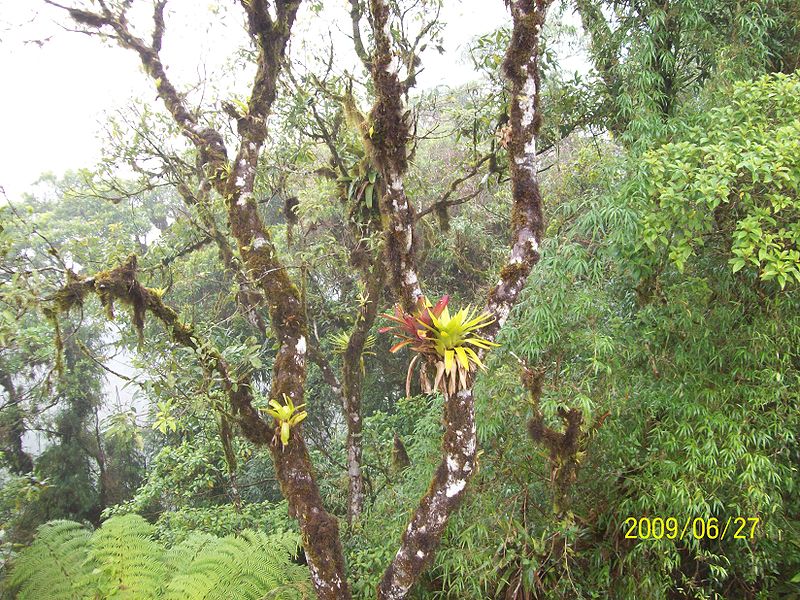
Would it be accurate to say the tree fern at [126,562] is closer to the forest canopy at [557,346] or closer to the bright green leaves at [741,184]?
the forest canopy at [557,346]

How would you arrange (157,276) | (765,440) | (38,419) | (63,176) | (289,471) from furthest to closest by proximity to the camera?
(63,176) → (38,419) → (157,276) → (289,471) → (765,440)

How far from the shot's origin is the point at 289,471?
3107 millimetres

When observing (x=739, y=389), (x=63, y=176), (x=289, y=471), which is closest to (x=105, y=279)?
(x=289, y=471)

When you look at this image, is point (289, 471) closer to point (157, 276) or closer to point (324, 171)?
point (324, 171)

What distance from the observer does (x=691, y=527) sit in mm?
2783

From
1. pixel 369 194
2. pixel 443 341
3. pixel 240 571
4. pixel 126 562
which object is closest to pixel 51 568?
pixel 126 562

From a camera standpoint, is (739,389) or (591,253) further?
(591,253)

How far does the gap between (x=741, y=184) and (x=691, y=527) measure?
186cm

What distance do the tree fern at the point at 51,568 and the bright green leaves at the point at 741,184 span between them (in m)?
3.94

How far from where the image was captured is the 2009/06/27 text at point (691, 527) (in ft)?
9.04

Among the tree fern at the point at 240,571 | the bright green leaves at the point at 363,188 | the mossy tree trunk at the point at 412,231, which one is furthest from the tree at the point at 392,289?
the bright green leaves at the point at 363,188

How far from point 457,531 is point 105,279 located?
261 cm

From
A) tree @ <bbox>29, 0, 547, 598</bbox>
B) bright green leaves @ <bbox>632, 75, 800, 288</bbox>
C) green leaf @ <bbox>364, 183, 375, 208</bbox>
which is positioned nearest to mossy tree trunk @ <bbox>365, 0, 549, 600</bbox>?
tree @ <bbox>29, 0, 547, 598</bbox>

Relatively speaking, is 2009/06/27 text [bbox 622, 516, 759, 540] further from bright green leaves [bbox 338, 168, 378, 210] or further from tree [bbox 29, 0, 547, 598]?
bright green leaves [bbox 338, 168, 378, 210]
